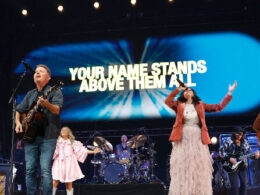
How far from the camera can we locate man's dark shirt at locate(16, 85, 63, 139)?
3838 mm

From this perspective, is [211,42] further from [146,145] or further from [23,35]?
[23,35]

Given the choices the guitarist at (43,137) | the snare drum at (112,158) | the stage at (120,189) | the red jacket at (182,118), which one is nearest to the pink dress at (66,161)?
the stage at (120,189)

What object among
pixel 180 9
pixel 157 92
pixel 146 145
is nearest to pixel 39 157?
pixel 157 92

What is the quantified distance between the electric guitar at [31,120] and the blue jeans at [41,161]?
0.09m

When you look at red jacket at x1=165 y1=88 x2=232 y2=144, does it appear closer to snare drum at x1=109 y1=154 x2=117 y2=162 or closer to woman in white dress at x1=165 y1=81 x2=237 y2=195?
woman in white dress at x1=165 y1=81 x2=237 y2=195

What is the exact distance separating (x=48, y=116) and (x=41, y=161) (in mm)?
511

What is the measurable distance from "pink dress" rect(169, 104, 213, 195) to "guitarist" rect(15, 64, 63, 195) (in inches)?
59.8

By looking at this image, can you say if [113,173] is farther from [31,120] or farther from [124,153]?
[31,120]

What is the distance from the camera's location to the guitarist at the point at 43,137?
3.67 meters

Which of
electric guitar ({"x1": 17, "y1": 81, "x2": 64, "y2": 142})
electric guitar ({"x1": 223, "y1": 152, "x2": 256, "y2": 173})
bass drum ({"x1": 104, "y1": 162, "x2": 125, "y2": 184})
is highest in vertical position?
electric guitar ({"x1": 17, "y1": 81, "x2": 64, "y2": 142})

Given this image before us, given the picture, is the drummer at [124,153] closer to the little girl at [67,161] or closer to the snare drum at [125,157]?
the snare drum at [125,157]

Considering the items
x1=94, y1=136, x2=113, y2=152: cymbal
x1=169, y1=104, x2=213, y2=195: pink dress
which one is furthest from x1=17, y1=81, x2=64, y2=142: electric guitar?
x1=94, y1=136, x2=113, y2=152: cymbal

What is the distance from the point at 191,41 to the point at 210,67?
0.95 meters

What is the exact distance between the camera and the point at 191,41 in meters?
9.86
